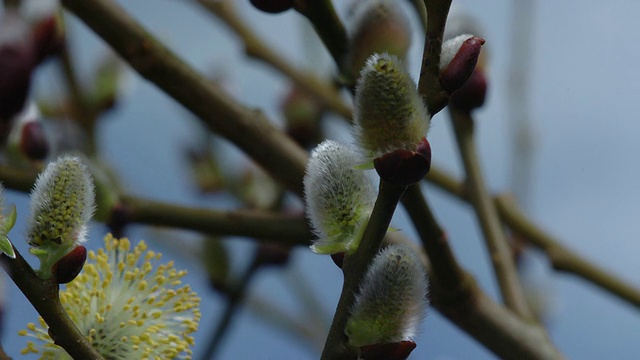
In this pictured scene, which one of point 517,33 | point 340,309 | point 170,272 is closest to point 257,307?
point 517,33

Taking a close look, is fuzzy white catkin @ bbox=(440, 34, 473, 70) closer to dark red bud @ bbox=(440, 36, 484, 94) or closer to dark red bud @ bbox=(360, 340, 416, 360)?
dark red bud @ bbox=(440, 36, 484, 94)

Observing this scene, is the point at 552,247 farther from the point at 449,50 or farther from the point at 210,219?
the point at 449,50

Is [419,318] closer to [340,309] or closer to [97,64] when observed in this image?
[340,309]

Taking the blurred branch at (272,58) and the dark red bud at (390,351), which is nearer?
the dark red bud at (390,351)

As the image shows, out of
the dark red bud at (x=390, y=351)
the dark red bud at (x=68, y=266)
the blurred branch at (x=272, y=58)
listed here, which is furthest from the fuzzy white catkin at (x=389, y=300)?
the blurred branch at (x=272, y=58)

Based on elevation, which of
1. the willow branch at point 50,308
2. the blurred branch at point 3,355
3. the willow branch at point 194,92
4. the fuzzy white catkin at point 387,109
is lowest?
the blurred branch at point 3,355

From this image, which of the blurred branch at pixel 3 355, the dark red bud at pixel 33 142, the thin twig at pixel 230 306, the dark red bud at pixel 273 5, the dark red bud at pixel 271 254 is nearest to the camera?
the blurred branch at pixel 3 355

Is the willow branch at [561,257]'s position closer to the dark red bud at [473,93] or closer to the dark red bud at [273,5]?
the dark red bud at [473,93]
